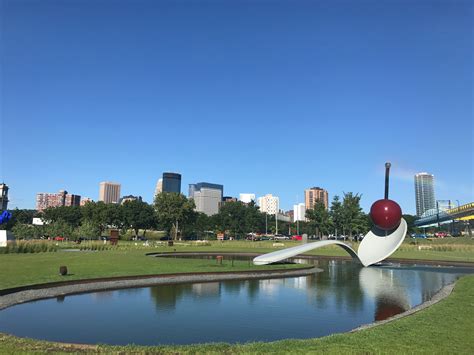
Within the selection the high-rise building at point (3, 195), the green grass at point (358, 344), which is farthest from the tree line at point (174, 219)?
the green grass at point (358, 344)

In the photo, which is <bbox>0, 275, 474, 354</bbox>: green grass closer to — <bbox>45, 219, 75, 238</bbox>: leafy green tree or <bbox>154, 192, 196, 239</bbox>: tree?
<bbox>45, 219, 75, 238</bbox>: leafy green tree

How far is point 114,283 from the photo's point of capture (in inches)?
773

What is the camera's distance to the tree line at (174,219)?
62469 millimetres

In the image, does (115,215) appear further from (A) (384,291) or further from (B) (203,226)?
(A) (384,291)

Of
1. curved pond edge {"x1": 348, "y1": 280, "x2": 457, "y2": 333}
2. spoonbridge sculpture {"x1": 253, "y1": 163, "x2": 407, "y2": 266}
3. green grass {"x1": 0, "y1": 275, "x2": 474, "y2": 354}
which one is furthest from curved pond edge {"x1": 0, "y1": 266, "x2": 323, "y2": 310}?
curved pond edge {"x1": 348, "y1": 280, "x2": 457, "y2": 333}

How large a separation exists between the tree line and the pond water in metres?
43.5

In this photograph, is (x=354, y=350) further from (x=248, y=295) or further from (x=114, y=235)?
(x=114, y=235)

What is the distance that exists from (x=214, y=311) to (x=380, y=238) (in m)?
20.3

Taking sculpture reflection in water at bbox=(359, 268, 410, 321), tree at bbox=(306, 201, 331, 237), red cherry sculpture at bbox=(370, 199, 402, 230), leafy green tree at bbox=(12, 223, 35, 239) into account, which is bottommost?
sculpture reflection in water at bbox=(359, 268, 410, 321)

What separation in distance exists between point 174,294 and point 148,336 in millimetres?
7040

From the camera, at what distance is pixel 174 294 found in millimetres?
17766

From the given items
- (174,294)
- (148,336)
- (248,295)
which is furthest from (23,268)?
(148,336)

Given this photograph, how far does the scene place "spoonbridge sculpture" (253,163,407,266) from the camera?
29.3 metres

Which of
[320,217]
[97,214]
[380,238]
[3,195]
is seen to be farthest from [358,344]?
[97,214]
